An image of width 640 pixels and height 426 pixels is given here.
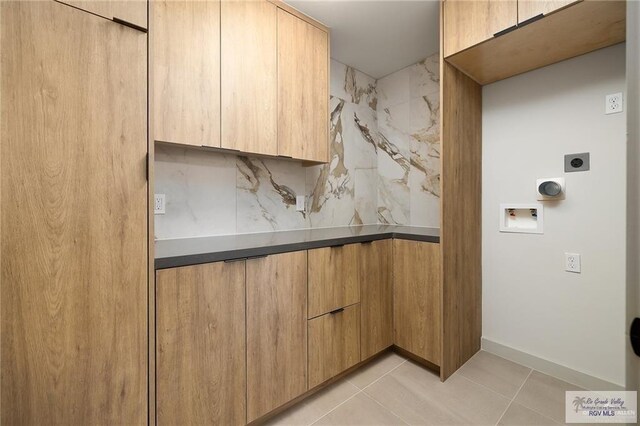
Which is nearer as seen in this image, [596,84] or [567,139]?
[596,84]

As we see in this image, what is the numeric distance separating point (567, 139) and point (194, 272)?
2.31 m

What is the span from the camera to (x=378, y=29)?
6.40 ft

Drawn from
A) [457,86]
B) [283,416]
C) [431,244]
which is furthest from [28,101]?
[457,86]

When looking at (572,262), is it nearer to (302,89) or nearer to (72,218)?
(302,89)

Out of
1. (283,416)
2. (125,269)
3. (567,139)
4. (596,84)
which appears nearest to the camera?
(125,269)

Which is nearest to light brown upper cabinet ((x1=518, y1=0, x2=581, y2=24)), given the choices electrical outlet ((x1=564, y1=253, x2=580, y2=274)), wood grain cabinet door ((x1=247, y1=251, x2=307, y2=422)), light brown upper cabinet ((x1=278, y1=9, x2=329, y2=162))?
light brown upper cabinet ((x1=278, y1=9, x2=329, y2=162))

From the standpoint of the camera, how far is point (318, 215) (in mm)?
2311

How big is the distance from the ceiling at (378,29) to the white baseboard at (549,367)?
2409mm

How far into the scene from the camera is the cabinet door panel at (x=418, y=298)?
175 cm

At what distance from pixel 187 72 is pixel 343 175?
151 centimetres

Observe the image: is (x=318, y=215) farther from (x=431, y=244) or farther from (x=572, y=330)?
(x=572, y=330)

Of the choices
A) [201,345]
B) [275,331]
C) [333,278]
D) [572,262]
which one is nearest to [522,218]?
[572,262]

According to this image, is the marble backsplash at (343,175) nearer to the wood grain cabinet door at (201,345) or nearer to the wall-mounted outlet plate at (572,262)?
the wood grain cabinet door at (201,345)

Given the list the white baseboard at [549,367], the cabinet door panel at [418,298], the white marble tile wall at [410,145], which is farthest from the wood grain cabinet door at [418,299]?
the white baseboard at [549,367]
